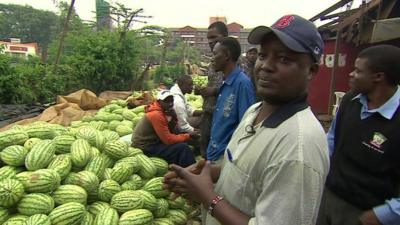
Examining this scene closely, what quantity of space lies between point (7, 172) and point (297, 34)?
327 centimetres

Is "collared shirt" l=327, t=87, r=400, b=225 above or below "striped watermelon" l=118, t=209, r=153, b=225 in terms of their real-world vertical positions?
above

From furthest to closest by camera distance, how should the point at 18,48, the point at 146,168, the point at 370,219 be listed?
1. the point at 18,48
2. the point at 146,168
3. the point at 370,219

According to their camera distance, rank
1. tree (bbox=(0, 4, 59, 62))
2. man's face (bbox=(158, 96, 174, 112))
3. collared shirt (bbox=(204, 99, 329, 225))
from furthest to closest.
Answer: tree (bbox=(0, 4, 59, 62))
man's face (bbox=(158, 96, 174, 112))
collared shirt (bbox=(204, 99, 329, 225))

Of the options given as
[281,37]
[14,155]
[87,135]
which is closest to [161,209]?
[87,135]

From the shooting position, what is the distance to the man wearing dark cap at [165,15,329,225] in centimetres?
138

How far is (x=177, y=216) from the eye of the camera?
404cm

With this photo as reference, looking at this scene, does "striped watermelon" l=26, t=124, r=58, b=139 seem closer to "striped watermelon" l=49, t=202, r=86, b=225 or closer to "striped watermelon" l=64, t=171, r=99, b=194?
"striped watermelon" l=64, t=171, r=99, b=194

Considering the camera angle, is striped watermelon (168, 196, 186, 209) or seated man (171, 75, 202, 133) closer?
striped watermelon (168, 196, 186, 209)

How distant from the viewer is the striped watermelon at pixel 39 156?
148 inches

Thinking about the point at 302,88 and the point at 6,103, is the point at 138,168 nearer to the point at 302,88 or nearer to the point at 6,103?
the point at 302,88

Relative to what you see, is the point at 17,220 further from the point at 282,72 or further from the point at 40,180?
the point at 282,72

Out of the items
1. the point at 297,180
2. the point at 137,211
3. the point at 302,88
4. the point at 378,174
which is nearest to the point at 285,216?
the point at 297,180

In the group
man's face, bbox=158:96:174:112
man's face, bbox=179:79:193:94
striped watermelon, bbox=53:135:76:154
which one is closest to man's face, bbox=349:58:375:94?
man's face, bbox=158:96:174:112

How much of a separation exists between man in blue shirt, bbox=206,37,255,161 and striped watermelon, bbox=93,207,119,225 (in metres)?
1.26
